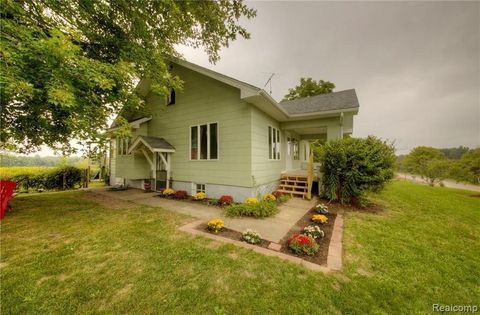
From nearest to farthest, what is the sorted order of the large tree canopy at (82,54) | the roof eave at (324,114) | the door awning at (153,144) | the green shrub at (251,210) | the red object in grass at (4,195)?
the large tree canopy at (82,54) → the red object in grass at (4,195) → the green shrub at (251,210) → the roof eave at (324,114) → the door awning at (153,144)

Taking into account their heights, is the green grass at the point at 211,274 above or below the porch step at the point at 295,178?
below

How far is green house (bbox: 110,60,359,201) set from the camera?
22.9ft

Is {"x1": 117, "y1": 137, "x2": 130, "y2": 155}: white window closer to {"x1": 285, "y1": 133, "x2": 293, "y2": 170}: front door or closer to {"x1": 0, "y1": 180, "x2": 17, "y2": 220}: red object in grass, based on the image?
{"x1": 0, "y1": 180, "x2": 17, "y2": 220}: red object in grass

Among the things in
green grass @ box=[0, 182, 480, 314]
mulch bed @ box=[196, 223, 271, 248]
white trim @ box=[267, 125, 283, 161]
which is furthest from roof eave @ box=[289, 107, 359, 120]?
mulch bed @ box=[196, 223, 271, 248]

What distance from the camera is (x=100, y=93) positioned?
582 centimetres

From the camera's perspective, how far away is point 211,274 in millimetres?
2689

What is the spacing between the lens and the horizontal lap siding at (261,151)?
23.1 ft

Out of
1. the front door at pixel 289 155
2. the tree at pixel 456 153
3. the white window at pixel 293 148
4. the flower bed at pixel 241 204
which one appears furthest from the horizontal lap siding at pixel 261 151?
the tree at pixel 456 153

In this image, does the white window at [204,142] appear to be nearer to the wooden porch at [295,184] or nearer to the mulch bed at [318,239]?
the wooden porch at [295,184]

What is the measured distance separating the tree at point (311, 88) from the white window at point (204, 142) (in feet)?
64.0

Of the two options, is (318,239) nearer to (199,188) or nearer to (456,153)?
(199,188)

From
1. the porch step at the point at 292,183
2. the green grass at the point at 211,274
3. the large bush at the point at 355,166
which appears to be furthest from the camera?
the porch step at the point at 292,183

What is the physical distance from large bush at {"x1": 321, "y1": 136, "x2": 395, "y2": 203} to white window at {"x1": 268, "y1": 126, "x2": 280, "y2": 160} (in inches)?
96.4

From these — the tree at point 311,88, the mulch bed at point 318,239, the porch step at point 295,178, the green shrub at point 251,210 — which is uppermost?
the tree at point 311,88
